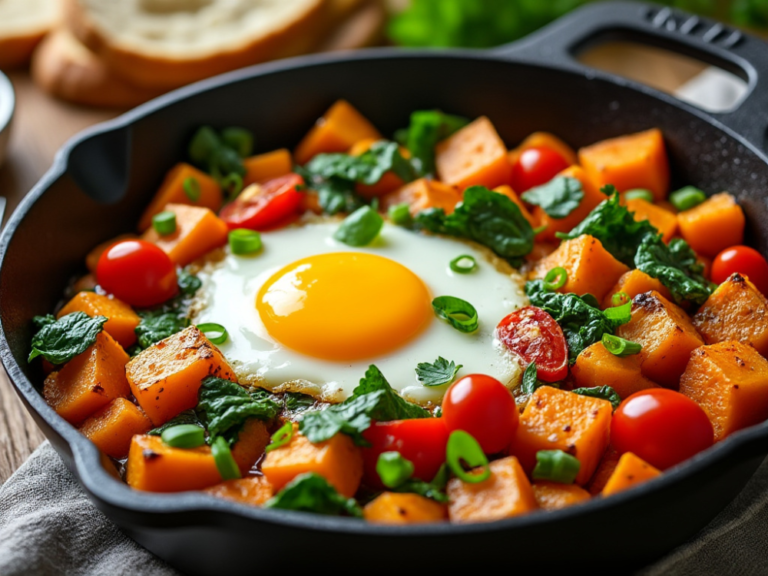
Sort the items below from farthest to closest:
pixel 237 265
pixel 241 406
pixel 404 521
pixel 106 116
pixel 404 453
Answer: pixel 106 116 < pixel 237 265 < pixel 241 406 < pixel 404 453 < pixel 404 521

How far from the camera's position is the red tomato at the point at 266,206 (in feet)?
15.5

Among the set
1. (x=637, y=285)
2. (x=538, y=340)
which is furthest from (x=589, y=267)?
(x=538, y=340)

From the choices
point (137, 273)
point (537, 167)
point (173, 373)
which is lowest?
point (173, 373)

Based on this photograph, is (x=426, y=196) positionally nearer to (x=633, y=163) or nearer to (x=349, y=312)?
(x=349, y=312)

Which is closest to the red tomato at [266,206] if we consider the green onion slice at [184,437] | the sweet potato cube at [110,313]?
the sweet potato cube at [110,313]

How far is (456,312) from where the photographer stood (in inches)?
161

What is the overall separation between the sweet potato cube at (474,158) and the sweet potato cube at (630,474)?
91.3 inches

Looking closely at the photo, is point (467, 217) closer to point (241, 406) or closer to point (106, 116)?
point (241, 406)

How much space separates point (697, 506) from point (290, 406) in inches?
67.9

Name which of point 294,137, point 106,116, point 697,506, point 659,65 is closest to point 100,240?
point 294,137

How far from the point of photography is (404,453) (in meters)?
3.31

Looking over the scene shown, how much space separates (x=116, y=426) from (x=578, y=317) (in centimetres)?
216

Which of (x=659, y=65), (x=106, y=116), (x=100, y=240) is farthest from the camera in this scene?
(x=659, y=65)

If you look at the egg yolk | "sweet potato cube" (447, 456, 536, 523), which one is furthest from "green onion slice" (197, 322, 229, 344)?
"sweet potato cube" (447, 456, 536, 523)
